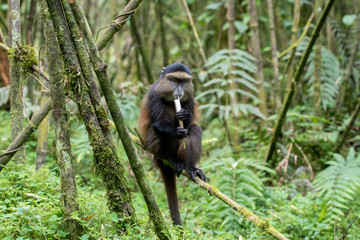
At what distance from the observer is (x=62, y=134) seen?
10.7ft

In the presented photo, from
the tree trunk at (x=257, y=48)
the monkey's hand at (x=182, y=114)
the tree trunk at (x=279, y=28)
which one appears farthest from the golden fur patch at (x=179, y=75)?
the tree trunk at (x=279, y=28)

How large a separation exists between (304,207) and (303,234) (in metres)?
0.55

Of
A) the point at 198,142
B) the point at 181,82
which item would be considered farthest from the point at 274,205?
Result: the point at 181,82

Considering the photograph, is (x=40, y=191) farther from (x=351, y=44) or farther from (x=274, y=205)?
(x=351, y=44)

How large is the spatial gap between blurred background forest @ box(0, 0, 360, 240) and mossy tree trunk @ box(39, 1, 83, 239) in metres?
0.11

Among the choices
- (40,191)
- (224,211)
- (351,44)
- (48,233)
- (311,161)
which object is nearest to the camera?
(48,233)

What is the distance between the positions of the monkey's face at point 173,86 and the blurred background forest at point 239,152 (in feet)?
3.67

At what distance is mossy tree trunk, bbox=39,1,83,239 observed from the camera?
10.7 feet

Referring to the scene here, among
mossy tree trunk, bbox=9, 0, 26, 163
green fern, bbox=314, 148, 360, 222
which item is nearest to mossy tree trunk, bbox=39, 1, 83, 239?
mossy tree trunk, bbox=9, 0, 26, 163

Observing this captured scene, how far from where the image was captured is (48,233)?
3209 mm

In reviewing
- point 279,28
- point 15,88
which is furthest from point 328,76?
point 15,88

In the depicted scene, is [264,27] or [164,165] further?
[264,27]

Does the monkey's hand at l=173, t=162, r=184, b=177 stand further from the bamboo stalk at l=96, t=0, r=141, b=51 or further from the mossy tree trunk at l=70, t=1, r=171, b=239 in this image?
the bamboo stalk at l=96, t=0, r=141, b=51

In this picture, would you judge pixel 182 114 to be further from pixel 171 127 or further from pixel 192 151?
pixel 192 151
